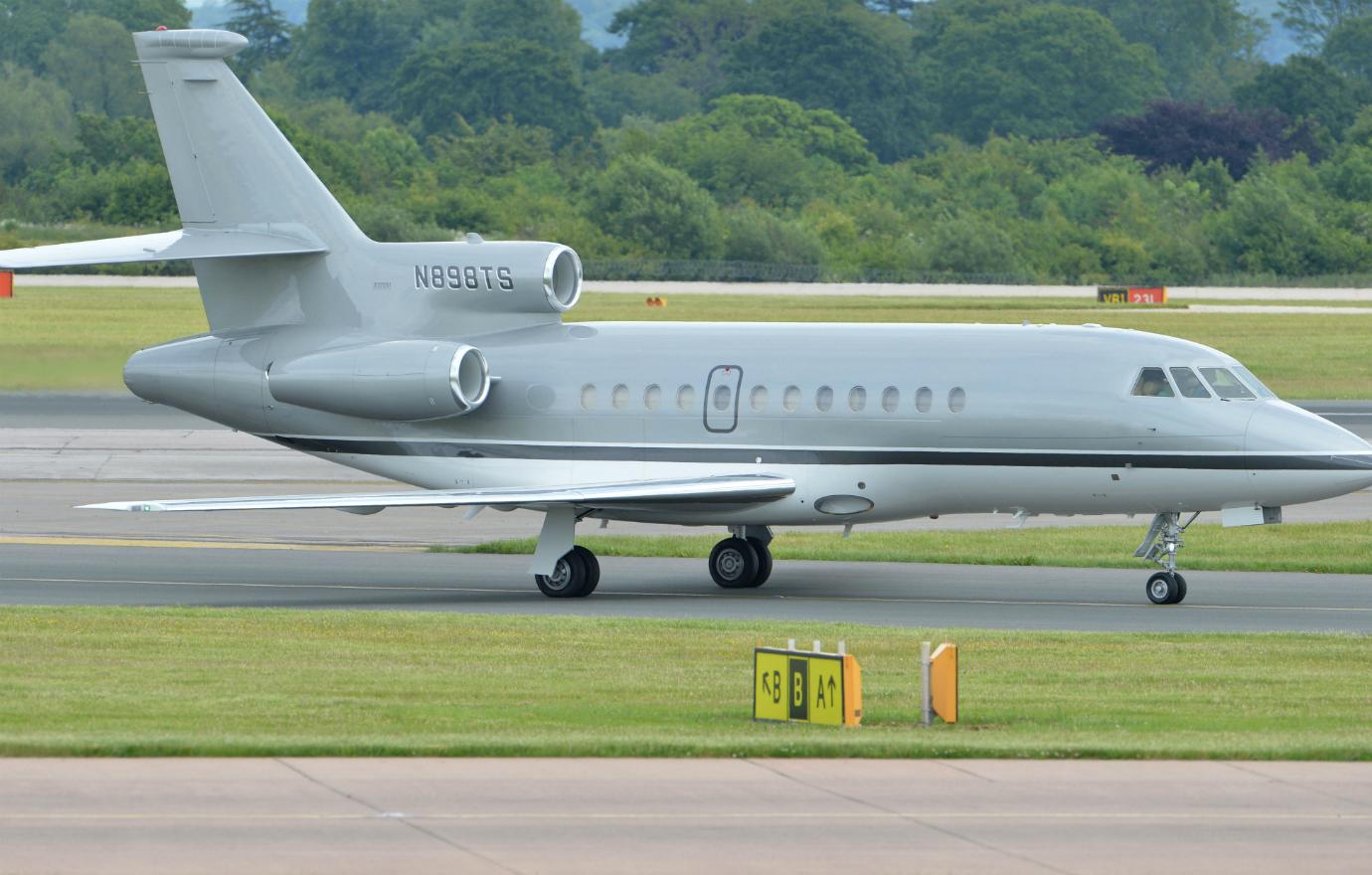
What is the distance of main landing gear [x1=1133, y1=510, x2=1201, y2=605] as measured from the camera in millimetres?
25719

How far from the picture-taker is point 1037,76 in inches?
6821

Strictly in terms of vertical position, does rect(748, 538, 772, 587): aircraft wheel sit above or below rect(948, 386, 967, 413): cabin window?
below

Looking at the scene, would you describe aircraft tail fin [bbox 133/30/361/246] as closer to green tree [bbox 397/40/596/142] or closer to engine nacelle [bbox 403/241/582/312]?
engine nacelle [bbox 403/241/582/312]

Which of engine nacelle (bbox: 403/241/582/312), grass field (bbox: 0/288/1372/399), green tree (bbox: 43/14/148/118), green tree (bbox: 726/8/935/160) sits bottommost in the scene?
grass field (bbox: 0/288/1372/399)

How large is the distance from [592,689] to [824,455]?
8744mm

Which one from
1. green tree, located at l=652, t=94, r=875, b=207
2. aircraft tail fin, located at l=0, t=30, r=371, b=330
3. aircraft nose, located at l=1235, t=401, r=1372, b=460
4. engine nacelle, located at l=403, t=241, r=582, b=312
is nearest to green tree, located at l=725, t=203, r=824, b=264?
green tree, located at l=652, t=94, r=875, b=207

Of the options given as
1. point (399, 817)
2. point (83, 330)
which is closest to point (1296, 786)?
point (399, 817)

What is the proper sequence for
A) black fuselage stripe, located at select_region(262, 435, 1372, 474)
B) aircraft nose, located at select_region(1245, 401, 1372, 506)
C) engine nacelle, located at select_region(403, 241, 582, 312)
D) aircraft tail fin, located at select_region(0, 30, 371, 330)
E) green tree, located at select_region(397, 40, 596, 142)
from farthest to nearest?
green tree, located at select_region(397, 40, 596, 142) → aircraft tail fin, located at select_region(0, 30, 371, 330) → engine nacelle, located at select_region(403, 241, 582, 312) → black fuselage stripe, located at select_region(262, 435, 1372, 474) → aircraft nose, located at select_region(1245, 401, 1372, 506)

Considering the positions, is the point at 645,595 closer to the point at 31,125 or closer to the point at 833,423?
the point at 833,423

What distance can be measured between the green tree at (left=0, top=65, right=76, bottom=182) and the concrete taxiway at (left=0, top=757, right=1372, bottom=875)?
11268cm

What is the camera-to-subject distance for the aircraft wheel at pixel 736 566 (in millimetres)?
27922

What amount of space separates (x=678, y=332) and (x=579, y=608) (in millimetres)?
4394

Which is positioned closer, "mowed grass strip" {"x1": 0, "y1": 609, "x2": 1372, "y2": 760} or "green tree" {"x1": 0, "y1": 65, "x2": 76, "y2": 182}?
"mowed grass strip" {"x1": 0, "y1": 609, "x2": 1372, "y2": 760}

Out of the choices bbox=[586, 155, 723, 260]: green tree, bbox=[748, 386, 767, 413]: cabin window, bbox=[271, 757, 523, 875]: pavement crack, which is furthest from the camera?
bbox=[586, 155, 723, 260]: green tree
